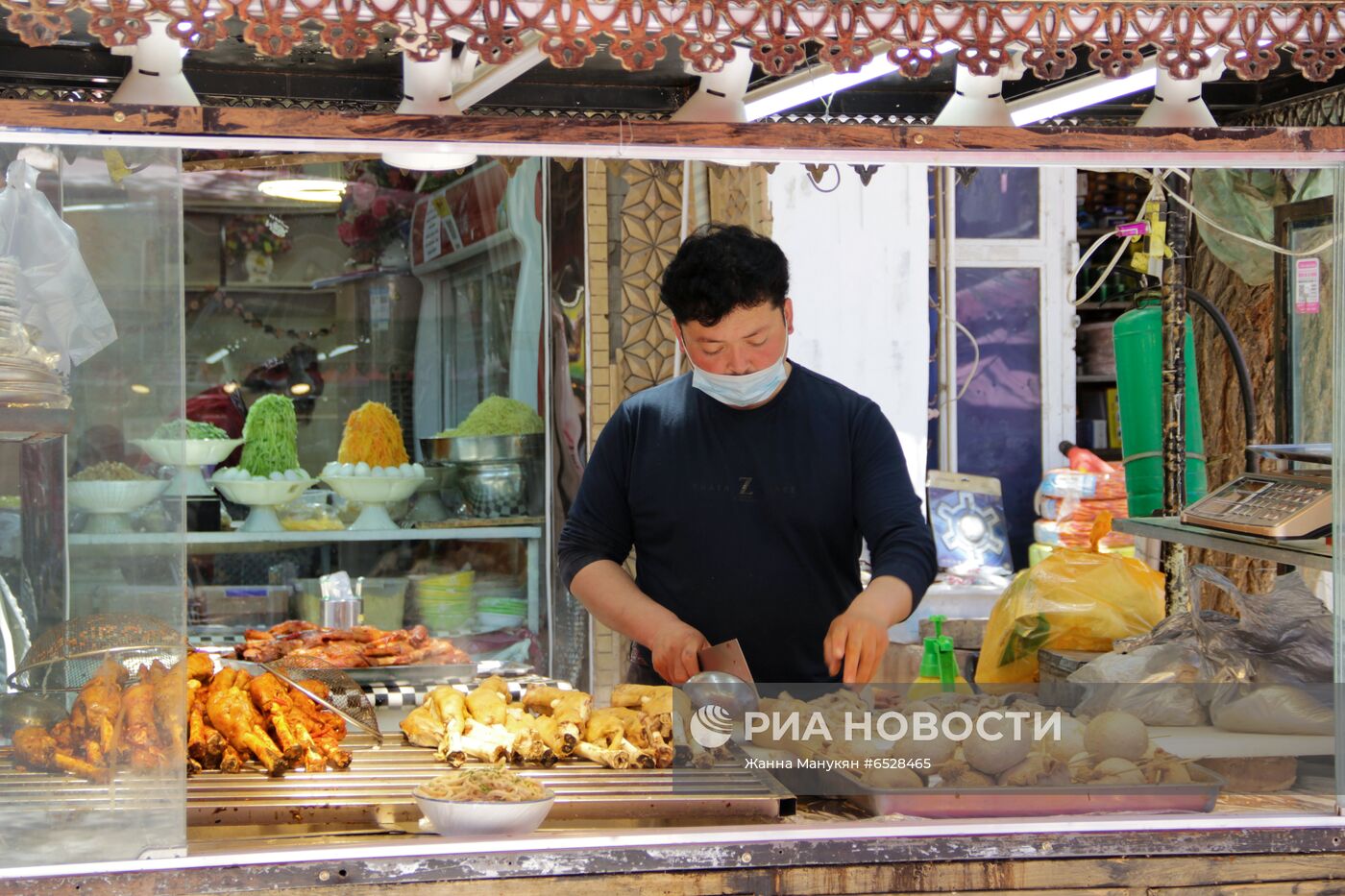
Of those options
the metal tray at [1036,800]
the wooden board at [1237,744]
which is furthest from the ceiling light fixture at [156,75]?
the wooden board at [1237,744]

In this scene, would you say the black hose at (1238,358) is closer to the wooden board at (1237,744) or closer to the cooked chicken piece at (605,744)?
the wooden board at (1237,744)

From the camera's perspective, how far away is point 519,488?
5184 millimetres

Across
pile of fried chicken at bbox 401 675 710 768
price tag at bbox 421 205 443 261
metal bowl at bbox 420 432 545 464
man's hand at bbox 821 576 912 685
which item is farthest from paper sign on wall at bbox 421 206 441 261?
man's hand at bbox 821 576 912 685

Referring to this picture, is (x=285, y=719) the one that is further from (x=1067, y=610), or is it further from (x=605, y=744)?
(x=1067, y=610)

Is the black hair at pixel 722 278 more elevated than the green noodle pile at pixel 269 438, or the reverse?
the black hair at pixel 722 278

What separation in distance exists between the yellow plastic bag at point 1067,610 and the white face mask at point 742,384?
36.5 inches

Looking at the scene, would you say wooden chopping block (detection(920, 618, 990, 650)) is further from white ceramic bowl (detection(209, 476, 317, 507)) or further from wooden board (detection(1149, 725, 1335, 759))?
wooden board (detection(1149, 725, 1335, 759))

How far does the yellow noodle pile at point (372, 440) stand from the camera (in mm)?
5023

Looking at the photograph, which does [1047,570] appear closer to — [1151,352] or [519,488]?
[1151,352]

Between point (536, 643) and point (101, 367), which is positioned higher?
point (101, 367)

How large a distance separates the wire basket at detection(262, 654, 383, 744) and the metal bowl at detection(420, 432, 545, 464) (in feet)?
8.00

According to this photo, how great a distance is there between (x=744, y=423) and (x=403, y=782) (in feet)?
3.59

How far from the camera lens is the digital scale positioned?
259cm

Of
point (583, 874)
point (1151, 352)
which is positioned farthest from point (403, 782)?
point (1151, 352)
